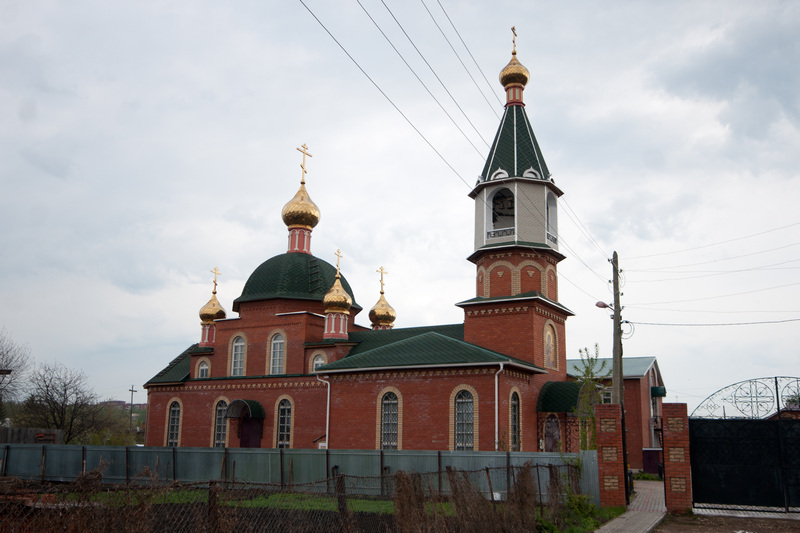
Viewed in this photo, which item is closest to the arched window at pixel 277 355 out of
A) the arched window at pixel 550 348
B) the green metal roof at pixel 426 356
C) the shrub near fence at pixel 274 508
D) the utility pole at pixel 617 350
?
the green metal roof at pixel 426 356

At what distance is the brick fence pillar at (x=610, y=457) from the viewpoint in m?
13.3

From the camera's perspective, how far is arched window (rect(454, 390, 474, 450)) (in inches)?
750

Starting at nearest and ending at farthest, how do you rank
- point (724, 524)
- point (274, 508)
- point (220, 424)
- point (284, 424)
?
point (274, 508)
point (724, 524)
point (284, 424)
point (220, 424)

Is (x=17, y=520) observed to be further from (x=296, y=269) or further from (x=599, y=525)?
(x=296, y=269)

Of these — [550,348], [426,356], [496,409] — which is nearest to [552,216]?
[550,348]

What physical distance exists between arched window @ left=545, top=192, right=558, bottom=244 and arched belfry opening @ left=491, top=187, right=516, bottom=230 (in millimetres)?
1243

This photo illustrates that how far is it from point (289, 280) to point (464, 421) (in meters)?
11.0

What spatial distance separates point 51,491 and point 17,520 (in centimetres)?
58

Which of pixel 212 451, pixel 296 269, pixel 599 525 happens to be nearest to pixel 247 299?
pixel 296 269

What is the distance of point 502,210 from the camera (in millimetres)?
23266

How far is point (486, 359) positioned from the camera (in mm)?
Answer: 18688

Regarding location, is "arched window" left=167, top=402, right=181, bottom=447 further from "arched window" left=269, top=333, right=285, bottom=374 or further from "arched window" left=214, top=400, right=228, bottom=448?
"arched window" left=269, top=333, right=285, bottom=374

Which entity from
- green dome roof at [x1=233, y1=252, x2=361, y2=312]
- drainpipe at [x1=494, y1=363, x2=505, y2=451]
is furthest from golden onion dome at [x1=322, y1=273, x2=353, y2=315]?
drainpipe at [x1=494, y1=363, x2=505, y2=451]

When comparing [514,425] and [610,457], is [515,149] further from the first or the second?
[610,457]
